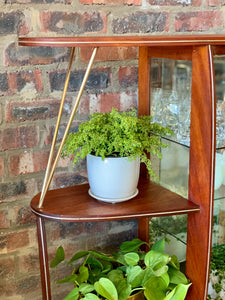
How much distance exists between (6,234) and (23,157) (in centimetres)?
30

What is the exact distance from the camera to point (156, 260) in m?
1.43

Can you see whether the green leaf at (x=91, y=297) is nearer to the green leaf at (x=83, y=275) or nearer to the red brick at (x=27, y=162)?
the green leaf at (x=83, y=275)

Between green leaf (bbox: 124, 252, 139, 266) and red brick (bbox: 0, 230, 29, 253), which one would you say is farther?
red brick (bbox: 0, 230, 29, 253)

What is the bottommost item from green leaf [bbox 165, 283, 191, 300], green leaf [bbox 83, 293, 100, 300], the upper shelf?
green leaf [bbox 83, 293, 100, 300]

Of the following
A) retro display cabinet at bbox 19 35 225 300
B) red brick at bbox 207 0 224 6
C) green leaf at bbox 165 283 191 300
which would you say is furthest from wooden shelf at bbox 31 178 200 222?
red brick at bbox 207 0 224 6

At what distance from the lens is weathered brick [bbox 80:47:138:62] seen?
161 cm

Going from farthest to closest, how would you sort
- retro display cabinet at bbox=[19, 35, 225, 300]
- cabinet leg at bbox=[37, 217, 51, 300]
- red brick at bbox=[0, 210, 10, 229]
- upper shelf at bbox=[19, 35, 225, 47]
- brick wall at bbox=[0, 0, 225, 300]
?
red brick at bbox=[0, 210, 10, 229]
brick wall at bbox=[0, 0, 225, 300]
cabinet leg at bbox=[37, 217, 51, 300]
retro display cabinet at bbox=[19, 35, 225, 300]
upper shelf at bbox=[19, 35, 225, 47]

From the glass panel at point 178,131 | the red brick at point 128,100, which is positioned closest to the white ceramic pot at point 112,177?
the glass panel at point 178,131

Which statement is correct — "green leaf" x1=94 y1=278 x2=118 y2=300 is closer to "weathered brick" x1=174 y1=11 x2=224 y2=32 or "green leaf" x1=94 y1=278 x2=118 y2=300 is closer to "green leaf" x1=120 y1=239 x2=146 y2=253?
"green leaf" x1=120 y1=239 x2=146 y2=253

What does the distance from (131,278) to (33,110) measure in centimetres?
67

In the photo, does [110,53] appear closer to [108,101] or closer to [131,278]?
[108,101]

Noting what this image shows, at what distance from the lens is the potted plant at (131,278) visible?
1344 millimetres

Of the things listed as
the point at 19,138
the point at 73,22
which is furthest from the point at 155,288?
the point at 73,22

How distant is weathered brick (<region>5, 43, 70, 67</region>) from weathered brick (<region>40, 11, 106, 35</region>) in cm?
7
